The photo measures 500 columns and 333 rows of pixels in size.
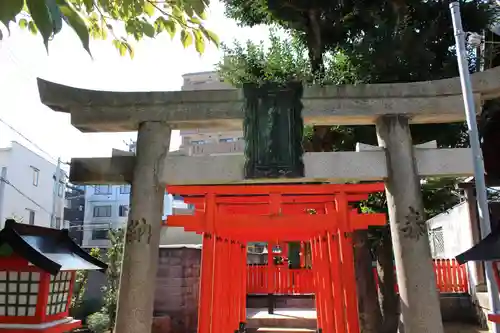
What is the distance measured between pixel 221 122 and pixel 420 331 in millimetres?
2799

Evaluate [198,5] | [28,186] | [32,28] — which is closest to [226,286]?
[32,28]

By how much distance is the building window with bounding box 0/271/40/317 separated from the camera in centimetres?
347

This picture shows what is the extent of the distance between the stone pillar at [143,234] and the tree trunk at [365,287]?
552cm

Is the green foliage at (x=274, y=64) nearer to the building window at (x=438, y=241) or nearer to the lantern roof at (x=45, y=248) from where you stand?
the lantern roof at (x=45, y=248)

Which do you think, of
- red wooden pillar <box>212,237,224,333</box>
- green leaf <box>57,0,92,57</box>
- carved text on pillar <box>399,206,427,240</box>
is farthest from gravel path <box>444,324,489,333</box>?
green leaf <box>57,0,92,57</box>

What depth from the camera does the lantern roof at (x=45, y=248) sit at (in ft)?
10.7

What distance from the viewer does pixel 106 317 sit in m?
11.1

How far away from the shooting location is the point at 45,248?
361 cm

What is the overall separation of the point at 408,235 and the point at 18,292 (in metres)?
3.46

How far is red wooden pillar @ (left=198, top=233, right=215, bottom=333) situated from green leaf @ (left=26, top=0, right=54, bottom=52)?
4.53m

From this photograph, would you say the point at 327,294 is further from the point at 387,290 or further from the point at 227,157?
the point at 227,157

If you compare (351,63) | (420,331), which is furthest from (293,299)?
(420,331)

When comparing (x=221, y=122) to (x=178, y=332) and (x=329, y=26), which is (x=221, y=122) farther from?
(x=178, y=332)

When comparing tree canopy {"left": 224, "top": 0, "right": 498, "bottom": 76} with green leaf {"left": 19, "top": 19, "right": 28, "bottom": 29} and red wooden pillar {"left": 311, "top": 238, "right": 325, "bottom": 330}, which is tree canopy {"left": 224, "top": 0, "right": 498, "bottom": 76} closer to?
red wooden pillar {"left": 311, "top": 238, "right": 325, "bottom": 330}
